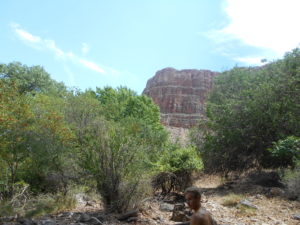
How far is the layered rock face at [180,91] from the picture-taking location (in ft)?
269

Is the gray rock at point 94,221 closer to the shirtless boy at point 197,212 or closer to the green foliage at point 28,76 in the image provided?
the shirtless boy at point 197,212

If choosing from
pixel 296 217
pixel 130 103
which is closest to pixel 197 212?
pixel 296 217

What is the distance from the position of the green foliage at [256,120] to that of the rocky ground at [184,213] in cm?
349

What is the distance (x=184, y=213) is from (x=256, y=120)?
8.08 meters

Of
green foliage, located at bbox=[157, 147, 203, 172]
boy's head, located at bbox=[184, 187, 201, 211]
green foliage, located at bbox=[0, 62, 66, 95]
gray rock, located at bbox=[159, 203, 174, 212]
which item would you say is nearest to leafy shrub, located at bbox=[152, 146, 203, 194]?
green foliage, located at bbox=[157, 147, 203, 172]

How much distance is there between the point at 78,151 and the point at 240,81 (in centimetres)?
1228

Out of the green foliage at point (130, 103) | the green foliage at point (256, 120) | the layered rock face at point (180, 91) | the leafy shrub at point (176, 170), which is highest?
the layered rock face at point (180, 91)

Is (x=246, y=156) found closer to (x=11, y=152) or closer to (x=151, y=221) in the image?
(x=151, y=221)

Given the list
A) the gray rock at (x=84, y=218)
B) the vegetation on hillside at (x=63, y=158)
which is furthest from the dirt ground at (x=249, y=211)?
the vegetation on hillside at (x=63, y=158)

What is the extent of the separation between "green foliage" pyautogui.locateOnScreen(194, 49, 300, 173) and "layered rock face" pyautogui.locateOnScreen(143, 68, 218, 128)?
61.1m

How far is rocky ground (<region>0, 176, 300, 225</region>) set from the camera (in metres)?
7.65

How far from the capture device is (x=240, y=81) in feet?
60.0

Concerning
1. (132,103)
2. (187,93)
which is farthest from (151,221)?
(187,93)

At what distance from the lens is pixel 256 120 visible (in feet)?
47.2
